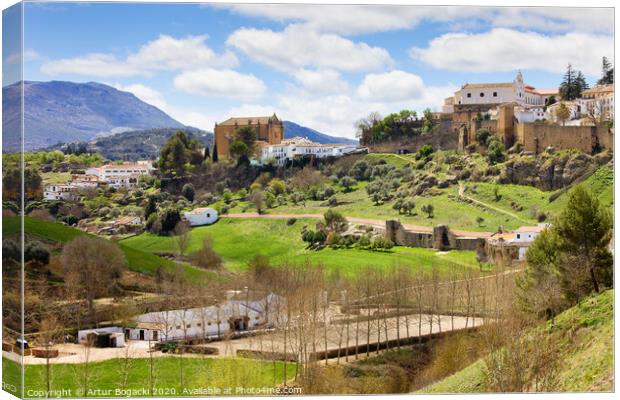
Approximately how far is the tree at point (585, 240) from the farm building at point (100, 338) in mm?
8172

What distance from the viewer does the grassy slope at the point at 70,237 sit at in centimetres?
1526

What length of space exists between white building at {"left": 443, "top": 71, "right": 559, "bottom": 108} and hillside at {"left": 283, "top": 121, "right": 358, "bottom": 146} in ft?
10.6

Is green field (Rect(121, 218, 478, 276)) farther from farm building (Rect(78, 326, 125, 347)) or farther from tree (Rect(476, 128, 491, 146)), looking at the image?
tree (Rect(476, 128, 491, 146))

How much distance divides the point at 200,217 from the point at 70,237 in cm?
633

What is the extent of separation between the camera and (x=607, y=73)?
18.9 meters

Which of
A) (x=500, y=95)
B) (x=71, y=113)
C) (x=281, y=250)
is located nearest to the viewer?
(x=71, y=113)

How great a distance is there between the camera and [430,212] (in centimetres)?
2708

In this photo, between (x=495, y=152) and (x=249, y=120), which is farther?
(x=495, y=152)

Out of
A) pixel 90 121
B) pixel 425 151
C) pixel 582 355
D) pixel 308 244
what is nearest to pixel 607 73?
pixel 582 355

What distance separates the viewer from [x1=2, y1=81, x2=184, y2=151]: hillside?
15.4 metres

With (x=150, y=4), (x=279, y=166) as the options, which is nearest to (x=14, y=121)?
(x=150, y=4)

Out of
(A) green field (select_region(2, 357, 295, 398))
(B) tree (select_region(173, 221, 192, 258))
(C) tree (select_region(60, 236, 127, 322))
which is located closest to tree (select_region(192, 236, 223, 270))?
(B) tree (select_region(173, 221, 192, 258))

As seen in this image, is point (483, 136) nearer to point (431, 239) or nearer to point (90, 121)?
point (431, 239)

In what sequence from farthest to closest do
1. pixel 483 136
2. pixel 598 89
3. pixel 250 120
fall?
pixel 483 136
pixel 250 120
pixel 598 89
